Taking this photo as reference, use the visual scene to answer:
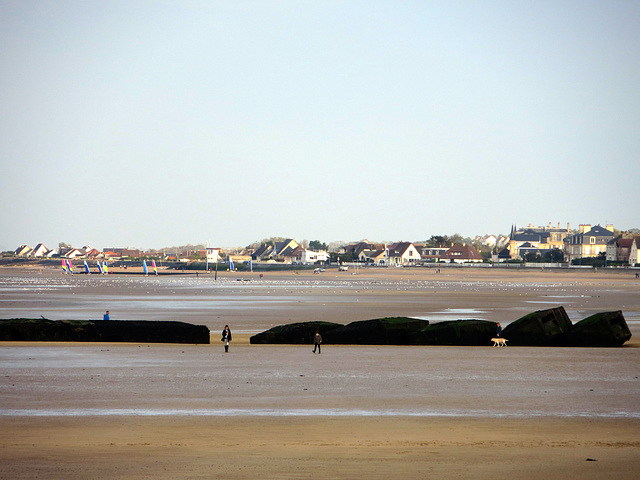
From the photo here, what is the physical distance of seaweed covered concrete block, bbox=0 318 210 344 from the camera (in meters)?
29.7

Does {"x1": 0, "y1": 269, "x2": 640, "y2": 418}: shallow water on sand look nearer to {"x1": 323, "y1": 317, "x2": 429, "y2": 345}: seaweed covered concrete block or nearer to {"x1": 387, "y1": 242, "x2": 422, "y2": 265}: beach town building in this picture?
{"x1": 323, "y1": 317, "x2": 429, "y2": 345}: seaweed covered concrete block

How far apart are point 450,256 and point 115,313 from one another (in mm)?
149750

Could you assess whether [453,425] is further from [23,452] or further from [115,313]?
[115,313]

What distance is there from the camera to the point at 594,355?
2589 cm

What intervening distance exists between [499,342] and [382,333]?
448cm

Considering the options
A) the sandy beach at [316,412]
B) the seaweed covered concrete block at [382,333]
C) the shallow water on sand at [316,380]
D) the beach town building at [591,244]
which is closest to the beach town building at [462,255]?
the beach town building at [591,244]

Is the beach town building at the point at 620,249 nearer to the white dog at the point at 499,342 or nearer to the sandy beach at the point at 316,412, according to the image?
the white dog at the point at 499,342

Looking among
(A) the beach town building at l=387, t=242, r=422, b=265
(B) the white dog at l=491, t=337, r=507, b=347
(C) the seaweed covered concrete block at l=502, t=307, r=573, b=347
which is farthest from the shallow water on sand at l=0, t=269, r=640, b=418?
(A) the beach town building at l=387, t=242, r=422, b=265

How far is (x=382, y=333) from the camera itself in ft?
97.2

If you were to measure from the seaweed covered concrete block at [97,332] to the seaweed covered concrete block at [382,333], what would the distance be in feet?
17.2

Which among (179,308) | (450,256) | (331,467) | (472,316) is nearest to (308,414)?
(331,467)

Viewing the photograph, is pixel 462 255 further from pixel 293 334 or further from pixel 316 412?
pixel 316 412

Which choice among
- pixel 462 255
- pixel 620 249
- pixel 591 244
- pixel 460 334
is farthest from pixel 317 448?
pixel 591 244

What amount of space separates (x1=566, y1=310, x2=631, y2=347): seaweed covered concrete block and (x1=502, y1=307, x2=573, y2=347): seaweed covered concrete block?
19.1 inches
